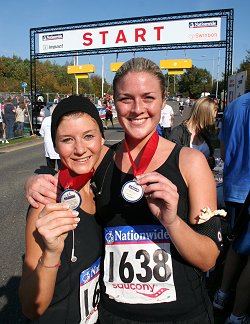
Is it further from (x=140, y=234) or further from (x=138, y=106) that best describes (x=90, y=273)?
(x=138, y=106)

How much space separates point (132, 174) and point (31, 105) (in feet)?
59.9

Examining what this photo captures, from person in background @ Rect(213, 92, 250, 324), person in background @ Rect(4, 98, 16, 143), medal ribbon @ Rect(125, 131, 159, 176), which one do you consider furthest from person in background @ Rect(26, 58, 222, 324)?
person in background @ Rect(4, 98, 16, 143)

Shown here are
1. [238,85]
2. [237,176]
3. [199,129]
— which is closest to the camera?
[237,176]

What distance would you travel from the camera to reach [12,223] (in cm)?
562

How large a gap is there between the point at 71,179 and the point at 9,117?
15178 mm

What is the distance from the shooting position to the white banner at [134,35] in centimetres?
1530

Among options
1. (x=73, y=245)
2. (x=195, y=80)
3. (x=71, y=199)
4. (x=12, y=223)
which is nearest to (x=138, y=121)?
(x=71, y=199)

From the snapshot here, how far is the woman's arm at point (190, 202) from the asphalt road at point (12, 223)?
7.71 feet

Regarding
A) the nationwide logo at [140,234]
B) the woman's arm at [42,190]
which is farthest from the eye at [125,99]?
the nationwide logo at [140,234]

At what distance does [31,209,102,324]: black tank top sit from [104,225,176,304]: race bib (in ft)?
0.50

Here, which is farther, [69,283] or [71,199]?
[69,283]

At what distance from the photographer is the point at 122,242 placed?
1.57 meters

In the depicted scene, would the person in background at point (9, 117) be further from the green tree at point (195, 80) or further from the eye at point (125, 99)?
the green tree at point (195, 80)

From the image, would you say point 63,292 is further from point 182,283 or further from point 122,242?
point 182,283
